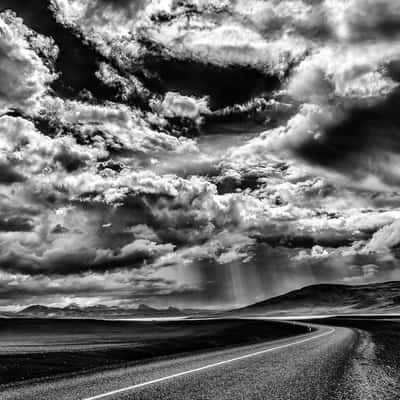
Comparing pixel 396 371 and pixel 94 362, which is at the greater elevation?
pixel 94 362

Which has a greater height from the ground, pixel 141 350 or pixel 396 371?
pixel 141 350

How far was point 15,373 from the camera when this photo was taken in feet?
43.3

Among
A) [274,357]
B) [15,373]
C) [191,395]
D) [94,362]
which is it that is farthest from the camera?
[94,362]

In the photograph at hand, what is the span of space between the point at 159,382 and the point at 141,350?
12.8m

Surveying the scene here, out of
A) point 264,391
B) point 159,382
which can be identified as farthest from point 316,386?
point 159,382

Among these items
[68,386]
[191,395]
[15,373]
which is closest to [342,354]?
[191,395]

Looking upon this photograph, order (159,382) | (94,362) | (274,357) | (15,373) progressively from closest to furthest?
(159,382) < (15,373) < (274,357) < (94,362)

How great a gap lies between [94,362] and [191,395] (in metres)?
9.73

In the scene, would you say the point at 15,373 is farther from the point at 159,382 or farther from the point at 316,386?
the point at 316,386

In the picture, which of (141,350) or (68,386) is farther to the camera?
(141,350)

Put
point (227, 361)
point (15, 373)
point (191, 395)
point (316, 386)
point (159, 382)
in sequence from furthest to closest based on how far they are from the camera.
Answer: point (227, 361) → point (15, 373) → point (159, 382) → point (316, 386) → point (191, 395)

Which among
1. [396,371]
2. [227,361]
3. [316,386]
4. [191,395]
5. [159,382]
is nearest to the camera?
[191,395]

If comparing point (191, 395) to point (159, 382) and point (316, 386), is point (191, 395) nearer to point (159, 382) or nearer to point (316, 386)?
point (159, 382)

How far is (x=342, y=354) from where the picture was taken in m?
16.5
